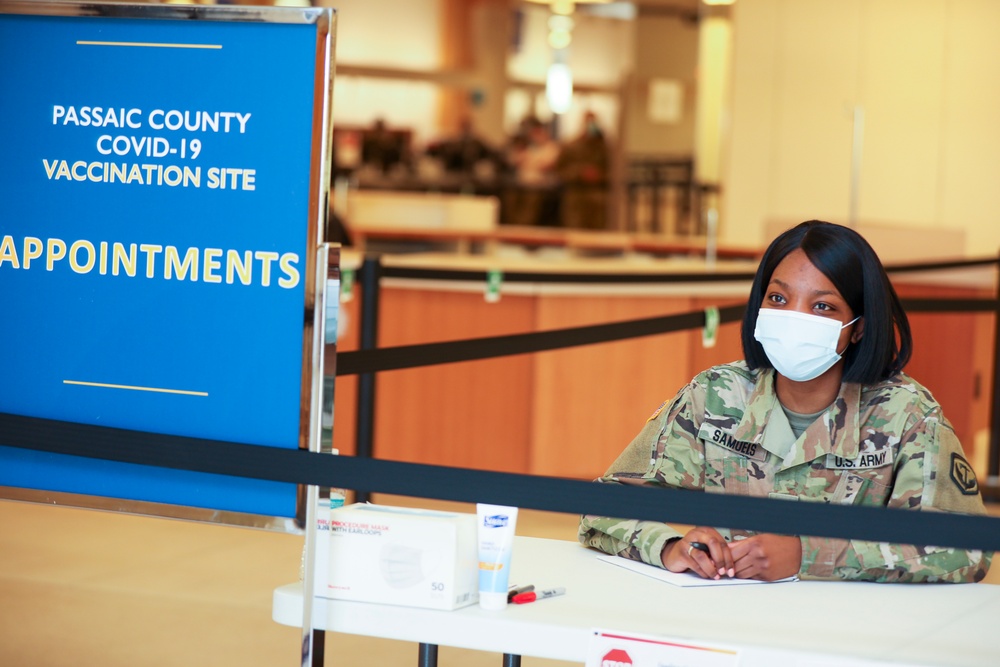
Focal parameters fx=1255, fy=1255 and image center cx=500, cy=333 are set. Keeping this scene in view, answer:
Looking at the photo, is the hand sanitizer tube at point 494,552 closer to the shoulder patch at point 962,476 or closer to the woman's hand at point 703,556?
the woman's hand at point 703,556

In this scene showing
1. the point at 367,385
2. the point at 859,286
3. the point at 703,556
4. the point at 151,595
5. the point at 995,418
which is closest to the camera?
the point at 703,556

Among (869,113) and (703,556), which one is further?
(869,113)

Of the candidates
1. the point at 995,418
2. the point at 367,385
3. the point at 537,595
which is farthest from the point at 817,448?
the point at 995,418

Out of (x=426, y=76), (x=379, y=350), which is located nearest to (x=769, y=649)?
(x=379, y=350)

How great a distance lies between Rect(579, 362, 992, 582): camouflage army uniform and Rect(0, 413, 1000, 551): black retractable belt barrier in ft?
1.08

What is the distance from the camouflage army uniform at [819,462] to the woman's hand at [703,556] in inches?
1.2

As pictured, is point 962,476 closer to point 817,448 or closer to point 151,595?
point 817,448

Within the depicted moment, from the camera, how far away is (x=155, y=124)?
5.43ft

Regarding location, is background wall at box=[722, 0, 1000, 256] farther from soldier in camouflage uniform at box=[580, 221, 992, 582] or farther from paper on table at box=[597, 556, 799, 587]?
paper on table at box=[597, 556, 799, 587]

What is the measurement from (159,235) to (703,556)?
0.87 m

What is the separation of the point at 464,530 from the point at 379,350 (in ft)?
3.86

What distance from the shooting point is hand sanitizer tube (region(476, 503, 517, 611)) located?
1535 mm

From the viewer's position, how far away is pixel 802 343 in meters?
2.01

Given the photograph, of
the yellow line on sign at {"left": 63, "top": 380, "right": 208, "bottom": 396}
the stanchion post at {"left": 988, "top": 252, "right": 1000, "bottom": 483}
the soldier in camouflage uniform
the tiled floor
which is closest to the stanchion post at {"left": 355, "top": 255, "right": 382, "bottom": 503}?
the tiled floor
